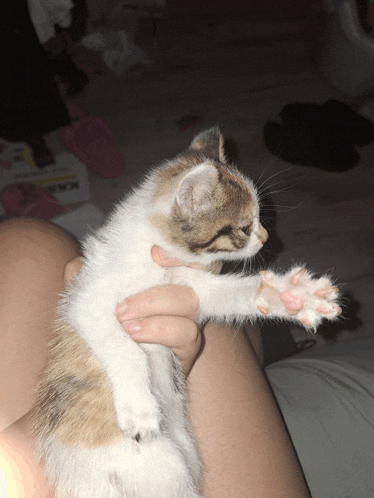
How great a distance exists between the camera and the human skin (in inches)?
39.6

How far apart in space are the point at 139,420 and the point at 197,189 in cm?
58

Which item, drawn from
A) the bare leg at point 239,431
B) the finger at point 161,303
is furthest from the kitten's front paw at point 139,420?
the bare leg at point 239,431

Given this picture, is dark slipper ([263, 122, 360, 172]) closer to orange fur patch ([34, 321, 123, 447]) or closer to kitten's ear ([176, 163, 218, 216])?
kitten's ear ([176, 163, 218, 216])

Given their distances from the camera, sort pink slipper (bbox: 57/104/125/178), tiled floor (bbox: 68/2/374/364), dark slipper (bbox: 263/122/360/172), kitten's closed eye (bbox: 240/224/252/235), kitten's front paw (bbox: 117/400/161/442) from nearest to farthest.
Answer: kitten's front paw (bbox: 117/400/161/442)
kitten's closed eye (bbox: 240/224/252/235)
tiled floor (bbox: 68/2/374/364)
pink slipper (bbox: 57/104/125/178)
dark slipper (bbox: 263/122/360/172)

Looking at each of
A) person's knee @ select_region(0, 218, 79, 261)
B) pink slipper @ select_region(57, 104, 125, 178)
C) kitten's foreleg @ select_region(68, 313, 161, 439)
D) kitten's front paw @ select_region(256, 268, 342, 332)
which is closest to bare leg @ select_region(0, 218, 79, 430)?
person's knee @ select_region(0, 218, 79, 261)

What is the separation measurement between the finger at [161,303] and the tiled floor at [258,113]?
722mm

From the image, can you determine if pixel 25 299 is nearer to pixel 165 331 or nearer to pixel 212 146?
pixel 165 331

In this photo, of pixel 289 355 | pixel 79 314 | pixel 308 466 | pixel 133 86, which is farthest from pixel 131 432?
pixel 133 86

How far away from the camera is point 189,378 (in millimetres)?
1215

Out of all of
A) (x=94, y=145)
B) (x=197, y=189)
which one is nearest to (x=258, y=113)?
(x=94, y=145)

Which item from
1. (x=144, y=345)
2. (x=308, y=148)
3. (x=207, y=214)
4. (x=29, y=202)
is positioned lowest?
(x=308, y=148)

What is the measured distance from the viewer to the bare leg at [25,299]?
3.67 ft

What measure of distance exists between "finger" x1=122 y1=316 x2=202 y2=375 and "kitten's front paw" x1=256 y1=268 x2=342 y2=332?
0.86 ft

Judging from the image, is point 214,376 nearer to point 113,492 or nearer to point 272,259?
point 113,492
